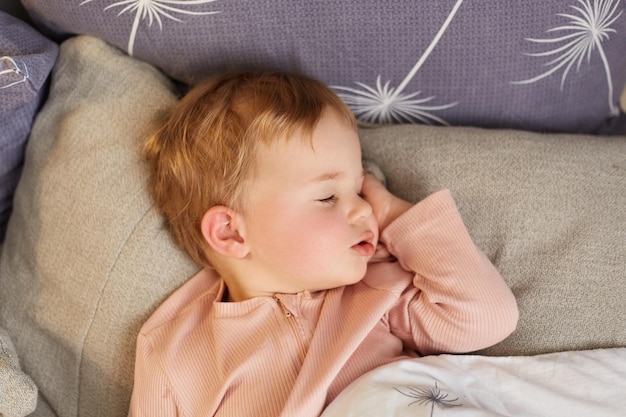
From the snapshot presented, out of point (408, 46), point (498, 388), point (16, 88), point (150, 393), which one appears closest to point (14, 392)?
point (150, 393)

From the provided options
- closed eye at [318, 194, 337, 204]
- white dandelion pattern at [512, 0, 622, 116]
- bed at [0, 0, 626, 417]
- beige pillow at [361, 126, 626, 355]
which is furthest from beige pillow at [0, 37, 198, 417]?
white dandelion pattern at [512, 0, 622, 116]

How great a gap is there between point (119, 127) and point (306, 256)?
0.41 meters

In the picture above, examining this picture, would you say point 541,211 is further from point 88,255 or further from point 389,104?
point 88,255

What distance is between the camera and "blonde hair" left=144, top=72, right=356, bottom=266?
1005 mm

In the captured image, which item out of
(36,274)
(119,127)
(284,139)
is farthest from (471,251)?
(36,274)

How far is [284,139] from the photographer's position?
996 millimetres

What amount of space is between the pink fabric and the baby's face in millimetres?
66

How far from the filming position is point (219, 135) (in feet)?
3.36

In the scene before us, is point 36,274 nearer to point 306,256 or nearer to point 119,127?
point 119,127

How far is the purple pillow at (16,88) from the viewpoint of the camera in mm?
1069

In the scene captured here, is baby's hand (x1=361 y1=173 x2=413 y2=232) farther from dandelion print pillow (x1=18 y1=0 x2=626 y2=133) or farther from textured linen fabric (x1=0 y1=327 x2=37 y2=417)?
textured linen fabric (x1=0 y1=327 x2=37 y2=417)

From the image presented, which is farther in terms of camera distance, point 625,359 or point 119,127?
point 119,127

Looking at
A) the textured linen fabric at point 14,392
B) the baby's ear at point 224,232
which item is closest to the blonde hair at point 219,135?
the baby's ear at point 224,232

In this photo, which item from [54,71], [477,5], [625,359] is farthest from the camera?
[54,71]
